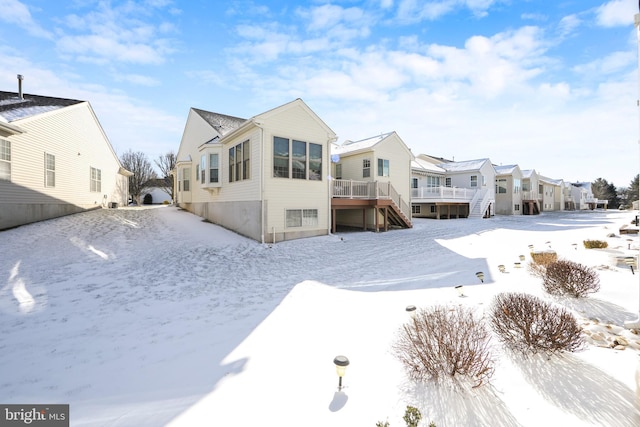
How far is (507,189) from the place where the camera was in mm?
34844

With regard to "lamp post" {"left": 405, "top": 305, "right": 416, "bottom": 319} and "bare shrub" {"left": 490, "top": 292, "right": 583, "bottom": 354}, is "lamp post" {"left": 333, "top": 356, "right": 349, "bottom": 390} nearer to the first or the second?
"lamp post" {"left": 405, "top": 305, "right": 416, "bottom": 319}

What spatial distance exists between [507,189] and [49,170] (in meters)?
44.3

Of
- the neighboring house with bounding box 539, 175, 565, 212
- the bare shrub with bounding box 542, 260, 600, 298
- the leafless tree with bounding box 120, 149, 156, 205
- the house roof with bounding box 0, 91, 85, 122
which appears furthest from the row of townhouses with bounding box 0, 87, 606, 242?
the neighboring house with bounding box 539, 175, 565, 212

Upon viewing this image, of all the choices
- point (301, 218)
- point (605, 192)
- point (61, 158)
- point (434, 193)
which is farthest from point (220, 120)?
point (605, 192)

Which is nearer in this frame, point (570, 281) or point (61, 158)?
point (570, 281)

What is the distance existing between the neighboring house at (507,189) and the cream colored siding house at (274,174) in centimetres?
3043

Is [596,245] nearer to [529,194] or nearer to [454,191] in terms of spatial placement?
[454,191]

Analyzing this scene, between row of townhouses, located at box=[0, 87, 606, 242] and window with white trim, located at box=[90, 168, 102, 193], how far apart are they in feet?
0.24

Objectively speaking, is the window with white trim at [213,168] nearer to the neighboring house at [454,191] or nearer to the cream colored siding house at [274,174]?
the cream colored siding house at [274,174]

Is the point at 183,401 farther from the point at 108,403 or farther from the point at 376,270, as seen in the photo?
the point at 376,270

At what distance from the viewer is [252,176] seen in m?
13.6

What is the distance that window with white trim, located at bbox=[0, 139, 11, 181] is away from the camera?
11613mm

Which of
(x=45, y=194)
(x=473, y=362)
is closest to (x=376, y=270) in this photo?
(x=473, y=362)

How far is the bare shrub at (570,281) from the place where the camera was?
5730 mm
